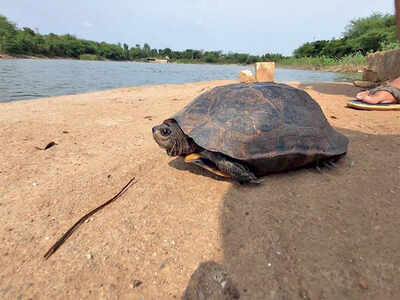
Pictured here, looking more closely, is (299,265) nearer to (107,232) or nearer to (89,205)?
(107,232)

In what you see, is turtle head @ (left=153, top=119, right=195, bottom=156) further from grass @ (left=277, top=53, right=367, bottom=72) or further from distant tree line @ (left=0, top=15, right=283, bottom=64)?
distant tree line @ (left=0, top=15, right=283, bottom=64)

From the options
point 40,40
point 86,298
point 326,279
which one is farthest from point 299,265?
point 40,40

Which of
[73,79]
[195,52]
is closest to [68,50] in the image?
[195,52]

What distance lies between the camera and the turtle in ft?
5.68

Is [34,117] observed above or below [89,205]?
above

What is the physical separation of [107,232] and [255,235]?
894 mm

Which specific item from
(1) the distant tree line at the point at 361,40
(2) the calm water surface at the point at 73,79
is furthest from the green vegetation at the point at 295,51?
(2) the calm water surface at the point at 73,79

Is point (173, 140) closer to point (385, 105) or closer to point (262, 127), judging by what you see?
point (262, 127)

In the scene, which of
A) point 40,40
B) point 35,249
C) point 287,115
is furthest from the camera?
point 40,40

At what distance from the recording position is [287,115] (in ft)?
6.22

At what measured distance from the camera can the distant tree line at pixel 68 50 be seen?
47.9m

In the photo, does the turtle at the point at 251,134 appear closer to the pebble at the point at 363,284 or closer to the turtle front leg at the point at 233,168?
the turtle front leg at the point at 233,168

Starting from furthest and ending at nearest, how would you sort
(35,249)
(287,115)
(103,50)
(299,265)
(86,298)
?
(103,50) → (287,115) → (35,249) → (299,265) → (86,298)

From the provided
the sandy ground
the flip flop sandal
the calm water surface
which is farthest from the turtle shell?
the calm water surface
